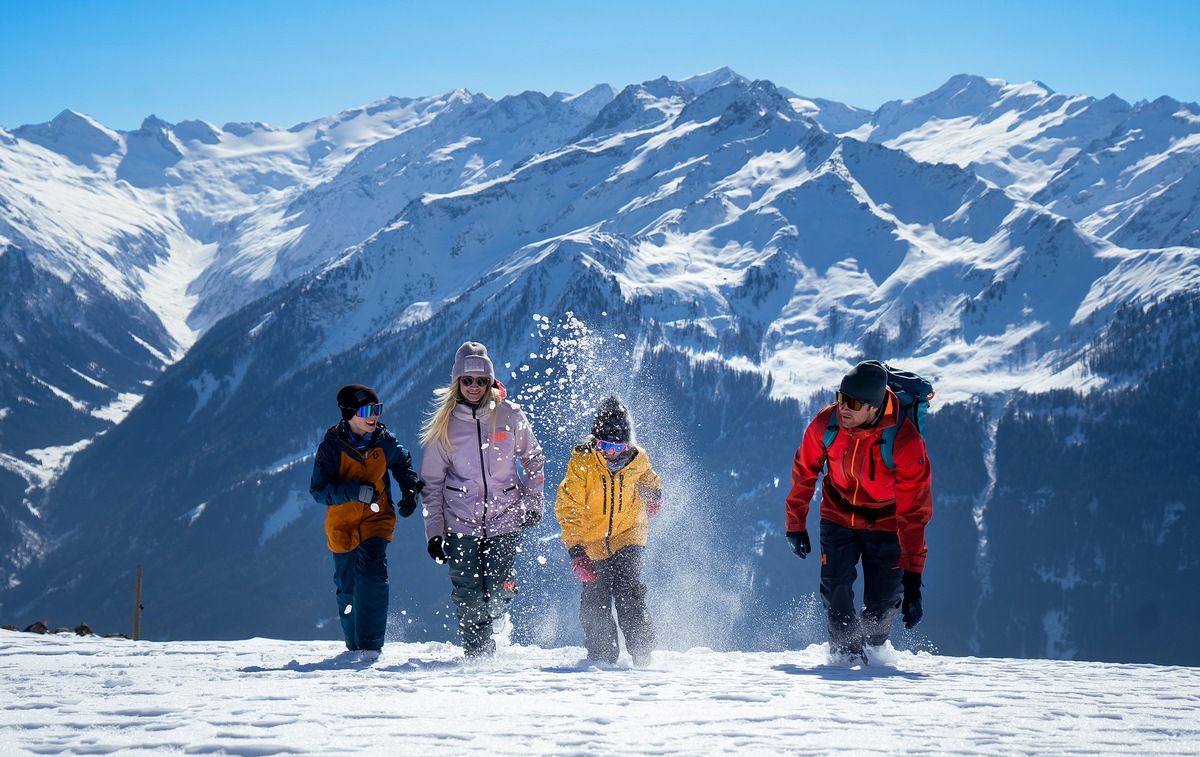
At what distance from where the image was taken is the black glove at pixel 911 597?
32.7 ft

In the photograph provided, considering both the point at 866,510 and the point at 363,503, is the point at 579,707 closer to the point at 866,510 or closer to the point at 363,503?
the point at 866,510

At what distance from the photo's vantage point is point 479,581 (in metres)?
11.2

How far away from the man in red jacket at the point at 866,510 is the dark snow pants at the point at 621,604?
1.85m

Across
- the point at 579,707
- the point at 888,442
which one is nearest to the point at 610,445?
the point at 888,442

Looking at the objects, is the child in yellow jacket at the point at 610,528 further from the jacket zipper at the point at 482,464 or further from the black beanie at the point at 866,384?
the black beanie at the point at 866,384

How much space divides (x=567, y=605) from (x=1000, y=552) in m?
81.8

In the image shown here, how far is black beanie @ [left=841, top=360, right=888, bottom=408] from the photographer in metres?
9.30

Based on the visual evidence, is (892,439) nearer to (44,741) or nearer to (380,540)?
(380,540)

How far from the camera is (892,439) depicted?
9688 mm

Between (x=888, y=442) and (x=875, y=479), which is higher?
(x=888, y=442)

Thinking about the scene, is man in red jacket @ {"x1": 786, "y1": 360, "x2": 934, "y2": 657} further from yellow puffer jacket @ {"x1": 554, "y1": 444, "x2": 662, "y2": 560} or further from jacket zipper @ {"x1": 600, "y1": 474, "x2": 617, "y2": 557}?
jacket zipper @ {"x1": 600, "y1": 474, "x2": 617, "y2": 557}

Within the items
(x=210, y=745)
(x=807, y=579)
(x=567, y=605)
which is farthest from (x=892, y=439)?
(x=807, y=579)

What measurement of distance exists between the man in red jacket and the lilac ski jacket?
294cm

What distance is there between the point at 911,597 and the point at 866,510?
92 cm
